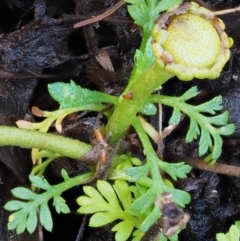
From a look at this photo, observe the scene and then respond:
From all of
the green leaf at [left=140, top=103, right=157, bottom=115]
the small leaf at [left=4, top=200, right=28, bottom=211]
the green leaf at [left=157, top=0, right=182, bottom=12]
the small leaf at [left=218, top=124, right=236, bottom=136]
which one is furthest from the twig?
the small leaf at [left=4, top=200, right=28, bottom=211]

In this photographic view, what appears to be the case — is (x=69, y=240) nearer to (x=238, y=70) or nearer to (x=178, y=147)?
(x=178, y=147)

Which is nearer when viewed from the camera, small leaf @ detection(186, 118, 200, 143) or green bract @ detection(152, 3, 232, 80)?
green bract @ detection(152, 3, 232, 80)

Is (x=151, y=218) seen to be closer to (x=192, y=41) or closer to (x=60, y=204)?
(x=60, y=204)

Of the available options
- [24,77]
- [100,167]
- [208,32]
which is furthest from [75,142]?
[208,32]

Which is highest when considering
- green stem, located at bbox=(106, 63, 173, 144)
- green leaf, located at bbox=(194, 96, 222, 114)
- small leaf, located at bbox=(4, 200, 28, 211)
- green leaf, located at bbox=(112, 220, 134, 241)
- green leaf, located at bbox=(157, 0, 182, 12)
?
green leaf, located at bbox=(157, 0, 182, 12)

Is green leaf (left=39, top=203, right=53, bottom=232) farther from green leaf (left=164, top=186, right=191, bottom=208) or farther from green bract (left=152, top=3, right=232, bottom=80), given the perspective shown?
green bract (left=152, top=3, right=232, bottom=80)

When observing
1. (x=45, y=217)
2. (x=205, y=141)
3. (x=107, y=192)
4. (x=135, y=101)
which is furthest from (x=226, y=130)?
(x=45, y=217)
